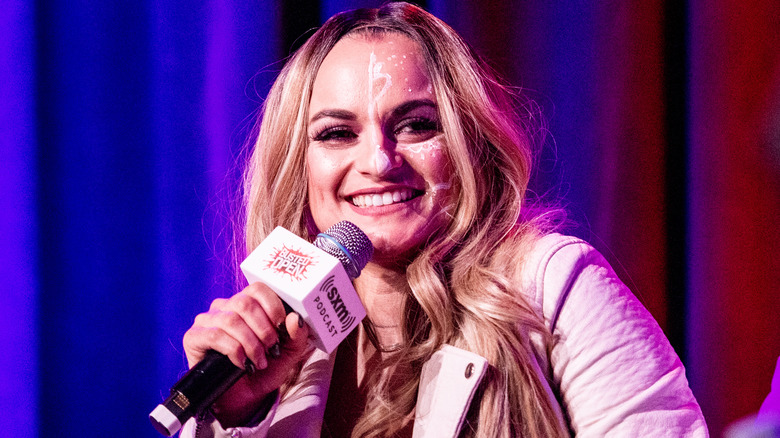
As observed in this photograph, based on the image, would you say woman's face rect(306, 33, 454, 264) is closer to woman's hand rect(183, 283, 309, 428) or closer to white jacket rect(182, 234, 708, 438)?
white jacket rect(182, 234, 708, 438)

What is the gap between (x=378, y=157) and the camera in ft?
3.94

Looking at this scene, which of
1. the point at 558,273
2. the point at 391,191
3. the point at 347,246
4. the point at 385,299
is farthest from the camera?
the point at 385,299

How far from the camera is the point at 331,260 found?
901mm

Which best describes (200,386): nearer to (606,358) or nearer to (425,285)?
(425,285)

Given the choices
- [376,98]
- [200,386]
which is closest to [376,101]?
[376,98]

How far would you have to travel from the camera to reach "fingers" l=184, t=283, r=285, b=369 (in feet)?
2.92

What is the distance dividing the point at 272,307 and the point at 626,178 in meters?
1.02

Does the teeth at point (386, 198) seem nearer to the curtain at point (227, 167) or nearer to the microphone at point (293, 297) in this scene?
the microphone at point (293, 297)

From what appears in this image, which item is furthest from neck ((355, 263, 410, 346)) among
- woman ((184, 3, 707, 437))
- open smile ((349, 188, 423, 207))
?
open smile ((349, 188, 423, 207))

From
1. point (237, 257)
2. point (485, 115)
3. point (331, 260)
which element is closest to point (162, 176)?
point (237, 257)

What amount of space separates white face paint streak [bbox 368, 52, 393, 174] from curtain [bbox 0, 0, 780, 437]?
382 mm

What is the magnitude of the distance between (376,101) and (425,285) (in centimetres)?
33

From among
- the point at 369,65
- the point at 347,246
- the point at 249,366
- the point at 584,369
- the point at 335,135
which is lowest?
the point at 584,369

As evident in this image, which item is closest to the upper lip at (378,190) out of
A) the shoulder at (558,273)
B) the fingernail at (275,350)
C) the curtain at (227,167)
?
the shoulder at (558,273)
